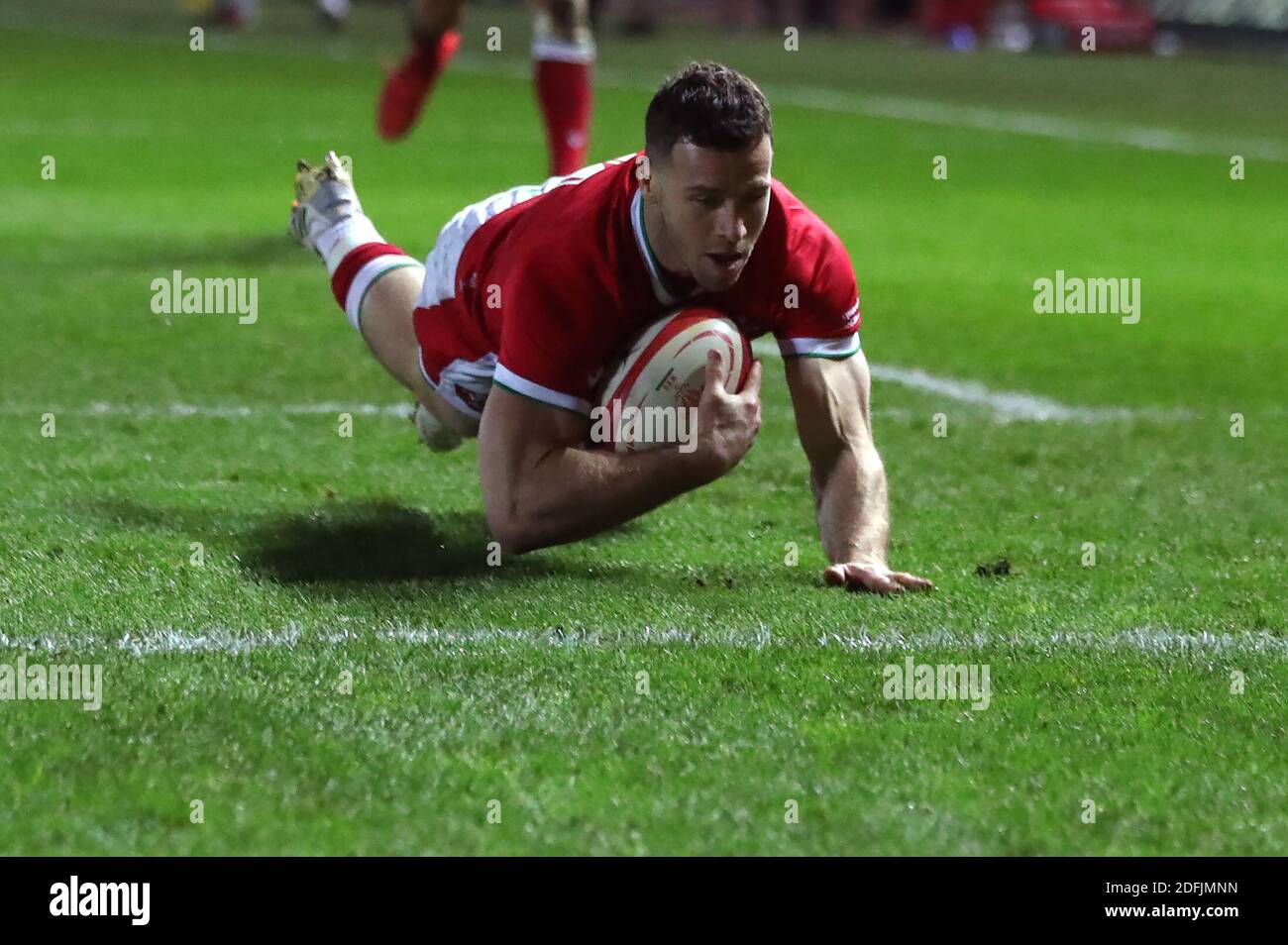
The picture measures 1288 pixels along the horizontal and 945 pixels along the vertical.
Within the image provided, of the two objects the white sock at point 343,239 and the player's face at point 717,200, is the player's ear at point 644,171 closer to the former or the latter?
the player's face at point 717,200

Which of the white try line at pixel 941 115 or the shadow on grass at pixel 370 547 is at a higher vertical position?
the white try line at pixel 941 115

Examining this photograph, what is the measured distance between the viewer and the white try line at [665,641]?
4.29m

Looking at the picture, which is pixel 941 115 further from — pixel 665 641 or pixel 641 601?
pixel 665 641

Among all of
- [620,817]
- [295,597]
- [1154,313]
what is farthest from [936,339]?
[620,817]

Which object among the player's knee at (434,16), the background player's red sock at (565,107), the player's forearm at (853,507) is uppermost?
the player's knee at (434,16)

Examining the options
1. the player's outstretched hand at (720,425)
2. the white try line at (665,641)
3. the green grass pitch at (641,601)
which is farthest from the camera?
the player's outstretched hand at (720,425)

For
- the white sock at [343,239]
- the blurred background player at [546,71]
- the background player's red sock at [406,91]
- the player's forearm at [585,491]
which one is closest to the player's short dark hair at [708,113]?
the player's forearm at [585,491]

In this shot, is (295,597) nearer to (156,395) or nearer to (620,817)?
(620,817)

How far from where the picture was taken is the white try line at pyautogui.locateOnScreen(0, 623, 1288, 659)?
169 inches

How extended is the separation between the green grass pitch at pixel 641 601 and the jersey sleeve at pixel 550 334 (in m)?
0.46

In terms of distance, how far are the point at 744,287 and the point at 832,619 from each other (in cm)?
90

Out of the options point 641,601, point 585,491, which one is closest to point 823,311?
point 585,491

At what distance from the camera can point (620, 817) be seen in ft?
11.3

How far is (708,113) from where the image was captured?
4562 millimetres
